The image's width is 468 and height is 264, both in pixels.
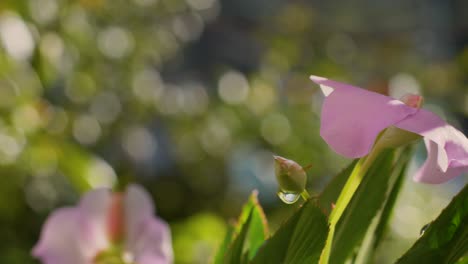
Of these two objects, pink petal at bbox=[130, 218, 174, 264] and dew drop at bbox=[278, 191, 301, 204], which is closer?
dew drop at bbox=[278, 191, 301, 204]

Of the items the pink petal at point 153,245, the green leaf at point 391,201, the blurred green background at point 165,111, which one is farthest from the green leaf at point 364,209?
the blurred green background at point 165,111

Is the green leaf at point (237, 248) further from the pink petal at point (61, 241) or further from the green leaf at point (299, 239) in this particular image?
the pink petal at point (61, 241)

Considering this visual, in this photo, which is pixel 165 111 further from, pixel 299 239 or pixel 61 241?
pixel 299 239

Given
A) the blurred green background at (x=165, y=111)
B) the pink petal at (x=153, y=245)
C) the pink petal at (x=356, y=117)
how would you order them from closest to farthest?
the pink petal at (x=356, y=117) < the pink petal at (x=153, y=245) < the blurred green background at (x=165, y=111)

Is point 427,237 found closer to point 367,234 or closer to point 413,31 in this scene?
point 367,234

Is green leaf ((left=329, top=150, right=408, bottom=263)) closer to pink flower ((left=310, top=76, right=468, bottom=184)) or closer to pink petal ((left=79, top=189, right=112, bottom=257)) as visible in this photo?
pink flower ((left=310, top=76, right=468, bottom=184))

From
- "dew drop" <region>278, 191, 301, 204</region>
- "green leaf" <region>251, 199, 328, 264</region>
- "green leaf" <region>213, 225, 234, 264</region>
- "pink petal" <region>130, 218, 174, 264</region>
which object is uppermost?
"green leaf" <region>251, 199, 328, 264</region>

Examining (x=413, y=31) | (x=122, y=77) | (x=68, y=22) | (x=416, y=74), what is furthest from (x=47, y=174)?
(x=413, y=31)

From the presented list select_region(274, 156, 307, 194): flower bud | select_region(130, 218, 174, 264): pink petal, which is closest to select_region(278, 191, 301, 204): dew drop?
select_region(274, 156, 307, 194): flower bud
